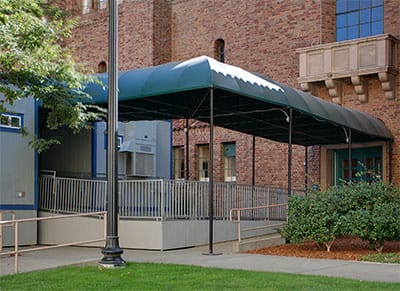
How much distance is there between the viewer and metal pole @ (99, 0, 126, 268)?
1259 centimetres

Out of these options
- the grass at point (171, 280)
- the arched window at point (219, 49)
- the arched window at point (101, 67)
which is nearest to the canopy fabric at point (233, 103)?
the grass at point (171, 280)

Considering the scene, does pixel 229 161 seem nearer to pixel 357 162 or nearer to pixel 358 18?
pixel 357 162

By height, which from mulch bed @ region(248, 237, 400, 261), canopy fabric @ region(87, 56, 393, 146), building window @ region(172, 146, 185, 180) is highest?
canopy fabric @ region(87, 56, 393, 146)

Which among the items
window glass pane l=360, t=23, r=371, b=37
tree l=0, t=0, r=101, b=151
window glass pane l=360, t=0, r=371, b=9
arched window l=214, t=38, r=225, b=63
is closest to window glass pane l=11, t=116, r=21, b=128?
tree l=0, t=0, r=101, b=151

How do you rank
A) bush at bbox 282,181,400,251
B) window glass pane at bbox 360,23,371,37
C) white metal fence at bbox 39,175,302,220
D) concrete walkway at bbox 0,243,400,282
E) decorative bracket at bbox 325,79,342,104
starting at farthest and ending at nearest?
window glass pane at bbox 360,23,371,37 → decorative bracket at bbox 325,79,342,104 → white metal fence at bbox 39,175,302,220 → bush at bbox 282,181,400,251 → concrete walkway at bbox 0,243,400,282

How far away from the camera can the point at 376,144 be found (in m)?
25.4

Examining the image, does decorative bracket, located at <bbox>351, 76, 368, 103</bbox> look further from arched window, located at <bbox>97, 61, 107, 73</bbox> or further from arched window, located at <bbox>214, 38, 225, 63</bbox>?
arched window, located at <bbox>97, 61, 107, 73</bbox>

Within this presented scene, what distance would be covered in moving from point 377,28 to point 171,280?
17.8m

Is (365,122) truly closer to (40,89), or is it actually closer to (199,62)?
(199,62)

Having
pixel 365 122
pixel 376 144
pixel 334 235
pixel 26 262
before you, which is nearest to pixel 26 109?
pixel 26 262

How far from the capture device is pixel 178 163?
31500mm

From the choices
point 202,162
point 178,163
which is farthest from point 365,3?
point 178,163

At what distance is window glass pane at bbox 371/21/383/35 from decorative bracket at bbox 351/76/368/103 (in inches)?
80.6

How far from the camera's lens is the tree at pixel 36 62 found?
14.1m
